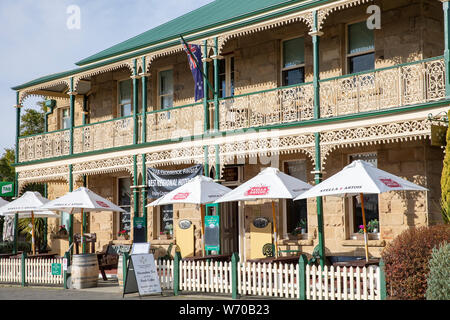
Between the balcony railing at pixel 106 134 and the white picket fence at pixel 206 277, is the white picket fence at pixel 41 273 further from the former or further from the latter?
the balcony railing at pixel 106 134

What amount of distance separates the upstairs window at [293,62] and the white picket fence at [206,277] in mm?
6390

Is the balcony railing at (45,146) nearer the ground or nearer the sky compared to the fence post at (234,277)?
nearer the sky

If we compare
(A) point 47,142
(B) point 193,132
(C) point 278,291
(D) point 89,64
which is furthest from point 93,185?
(C) point 278,291

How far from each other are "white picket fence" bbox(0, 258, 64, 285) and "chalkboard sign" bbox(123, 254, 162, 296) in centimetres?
352

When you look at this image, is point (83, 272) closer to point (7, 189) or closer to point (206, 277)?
point (206, 277)

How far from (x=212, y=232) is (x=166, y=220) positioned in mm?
4419

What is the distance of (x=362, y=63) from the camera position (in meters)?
15.8

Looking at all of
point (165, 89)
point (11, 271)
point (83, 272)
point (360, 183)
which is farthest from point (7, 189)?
point (360, 183)

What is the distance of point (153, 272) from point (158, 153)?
5.75 metres

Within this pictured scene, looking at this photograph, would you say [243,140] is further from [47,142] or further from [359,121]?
[47,142]

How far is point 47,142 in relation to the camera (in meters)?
21.2

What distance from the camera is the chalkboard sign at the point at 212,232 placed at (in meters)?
15.9

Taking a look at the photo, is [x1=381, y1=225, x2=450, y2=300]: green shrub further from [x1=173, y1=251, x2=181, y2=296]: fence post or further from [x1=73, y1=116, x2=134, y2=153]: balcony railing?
[x1=73, y1=116, x2=134, y2=153]: balcony railing

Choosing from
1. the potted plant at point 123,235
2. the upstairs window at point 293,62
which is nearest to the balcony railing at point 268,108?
the upstairs window at point 293,62
